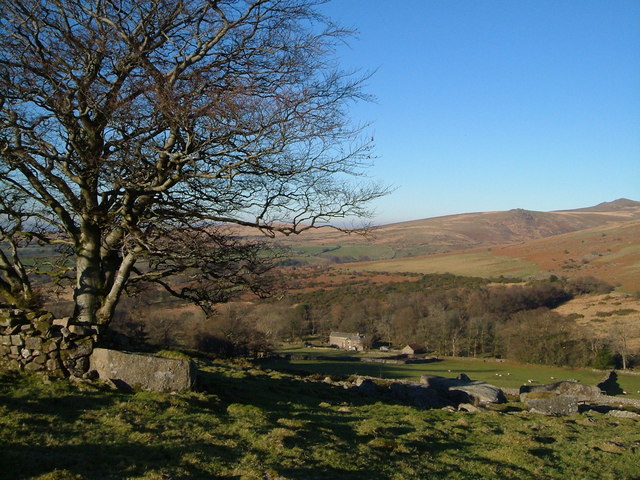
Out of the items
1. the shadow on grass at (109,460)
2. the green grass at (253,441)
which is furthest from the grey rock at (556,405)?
the shadow on grass at (109,460)

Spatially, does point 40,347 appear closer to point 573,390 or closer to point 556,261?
point 573,390

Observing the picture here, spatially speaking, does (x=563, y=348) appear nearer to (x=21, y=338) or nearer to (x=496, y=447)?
(x=496, y=447)

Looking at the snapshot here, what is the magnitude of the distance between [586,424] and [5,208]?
50.0 ft

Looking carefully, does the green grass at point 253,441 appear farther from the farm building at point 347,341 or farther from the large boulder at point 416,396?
the farm building at point 347,341

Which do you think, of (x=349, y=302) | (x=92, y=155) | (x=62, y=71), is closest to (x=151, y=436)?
(x=92, y=155)

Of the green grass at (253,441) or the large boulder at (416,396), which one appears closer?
the green grass at (253,441)

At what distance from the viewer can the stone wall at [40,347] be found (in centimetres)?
990

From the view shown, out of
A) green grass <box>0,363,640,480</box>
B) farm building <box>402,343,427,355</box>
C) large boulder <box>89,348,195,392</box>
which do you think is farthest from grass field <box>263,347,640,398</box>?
large boulder <box>89,348,195,392</box>

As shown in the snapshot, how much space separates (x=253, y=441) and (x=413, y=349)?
4206 cm

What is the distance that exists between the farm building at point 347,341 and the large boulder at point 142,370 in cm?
4023

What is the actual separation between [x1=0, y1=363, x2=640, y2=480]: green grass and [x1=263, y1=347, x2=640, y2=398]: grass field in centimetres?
1929

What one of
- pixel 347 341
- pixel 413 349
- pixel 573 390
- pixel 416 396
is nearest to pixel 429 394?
pixel 416 396

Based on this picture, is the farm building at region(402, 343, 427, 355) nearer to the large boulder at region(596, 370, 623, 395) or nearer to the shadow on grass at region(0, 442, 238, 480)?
the large boulder at region(596, 370, 623, 395)

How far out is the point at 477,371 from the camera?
37.4 meters
